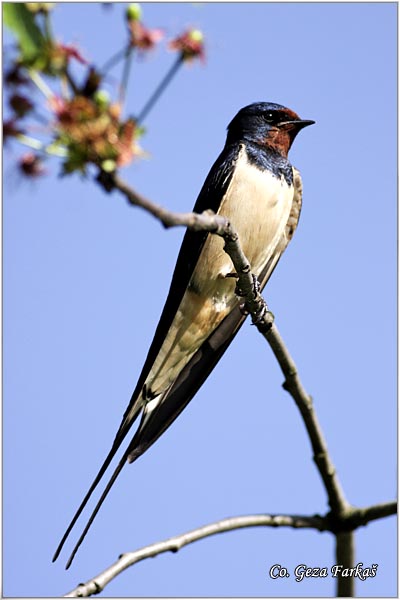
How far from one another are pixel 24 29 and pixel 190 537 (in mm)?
2047

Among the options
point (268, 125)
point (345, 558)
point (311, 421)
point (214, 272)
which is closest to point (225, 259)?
point (214, 272)

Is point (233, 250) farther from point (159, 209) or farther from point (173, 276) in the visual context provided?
point (173, 276)

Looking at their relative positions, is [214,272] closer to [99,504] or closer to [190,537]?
[99,504]

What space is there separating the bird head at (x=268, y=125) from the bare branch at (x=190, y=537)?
245 cm

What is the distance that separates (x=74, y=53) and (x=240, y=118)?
372 cm

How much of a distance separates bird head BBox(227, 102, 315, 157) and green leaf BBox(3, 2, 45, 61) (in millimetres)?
3515

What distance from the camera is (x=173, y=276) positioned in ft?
14.2

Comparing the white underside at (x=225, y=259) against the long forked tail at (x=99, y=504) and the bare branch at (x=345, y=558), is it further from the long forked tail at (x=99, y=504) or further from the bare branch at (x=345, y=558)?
the bare branch at (x=345, y=558)

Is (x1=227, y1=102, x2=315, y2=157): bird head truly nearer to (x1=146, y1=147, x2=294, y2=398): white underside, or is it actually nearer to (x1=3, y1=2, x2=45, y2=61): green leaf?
(x1=146, y1=147, x2=294, y2=398): white underside

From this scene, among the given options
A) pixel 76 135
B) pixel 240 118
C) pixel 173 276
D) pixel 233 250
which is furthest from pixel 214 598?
pixel 240 118

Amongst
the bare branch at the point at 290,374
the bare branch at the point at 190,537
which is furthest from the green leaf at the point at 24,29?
the bare branch at the point at 190,537

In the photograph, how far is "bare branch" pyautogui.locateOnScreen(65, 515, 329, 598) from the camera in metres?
2.46

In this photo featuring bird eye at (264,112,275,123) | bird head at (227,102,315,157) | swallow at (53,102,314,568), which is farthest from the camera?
bird eye at (264,112,275,123)

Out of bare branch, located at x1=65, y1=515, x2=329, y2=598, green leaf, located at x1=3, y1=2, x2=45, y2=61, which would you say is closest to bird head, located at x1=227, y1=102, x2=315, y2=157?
bare branch, located at x1=65, y1=515, x2=329, y2=598
